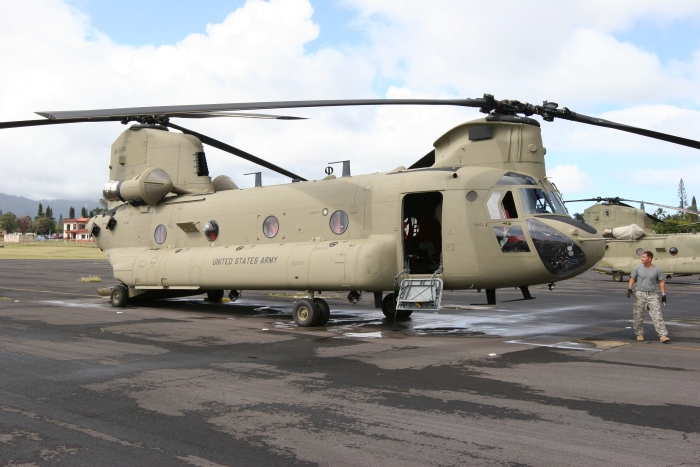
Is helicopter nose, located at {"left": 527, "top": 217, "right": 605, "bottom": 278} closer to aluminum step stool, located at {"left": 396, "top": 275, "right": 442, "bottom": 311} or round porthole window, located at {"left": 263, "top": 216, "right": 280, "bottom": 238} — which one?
aluminum step stool, located at {"left": 396, "top": 275, "right": 442, "bottom": 311}

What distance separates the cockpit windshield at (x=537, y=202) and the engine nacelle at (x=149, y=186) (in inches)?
438

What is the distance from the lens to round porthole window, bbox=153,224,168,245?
1866 cm

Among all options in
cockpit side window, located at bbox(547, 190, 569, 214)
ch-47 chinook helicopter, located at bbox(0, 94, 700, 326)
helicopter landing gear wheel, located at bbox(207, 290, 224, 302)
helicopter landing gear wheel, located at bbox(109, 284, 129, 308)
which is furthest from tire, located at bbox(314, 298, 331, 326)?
helicopter landing gear wheel, located at bbox(109, 284, 129, 308)

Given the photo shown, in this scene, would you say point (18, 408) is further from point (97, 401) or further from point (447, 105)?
point (447, 105)

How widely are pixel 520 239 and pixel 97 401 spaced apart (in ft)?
28.4

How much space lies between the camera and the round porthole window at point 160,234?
18656mm

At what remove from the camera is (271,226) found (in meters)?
16.0

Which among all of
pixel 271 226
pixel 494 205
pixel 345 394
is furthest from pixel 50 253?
pixel 345 394

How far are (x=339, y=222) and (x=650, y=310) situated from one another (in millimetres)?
6933

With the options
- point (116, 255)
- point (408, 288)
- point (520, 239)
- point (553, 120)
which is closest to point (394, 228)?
point (408, 288)

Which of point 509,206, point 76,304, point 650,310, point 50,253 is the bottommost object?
point 76,304

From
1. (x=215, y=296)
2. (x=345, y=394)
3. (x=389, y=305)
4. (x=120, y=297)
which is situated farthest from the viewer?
(x=215, y=296)

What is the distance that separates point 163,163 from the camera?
1941cm

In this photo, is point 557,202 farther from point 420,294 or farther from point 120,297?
point 120,297
